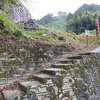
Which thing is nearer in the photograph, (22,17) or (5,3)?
(5,3)

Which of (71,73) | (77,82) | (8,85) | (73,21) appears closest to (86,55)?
(71,73)

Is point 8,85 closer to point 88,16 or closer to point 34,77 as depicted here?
point 34,77

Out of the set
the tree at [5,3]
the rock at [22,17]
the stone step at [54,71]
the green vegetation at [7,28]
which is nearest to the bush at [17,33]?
the green vegetation at [7,28]

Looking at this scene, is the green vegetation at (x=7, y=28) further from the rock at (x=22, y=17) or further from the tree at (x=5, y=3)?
the rock at (x=22, y=17)

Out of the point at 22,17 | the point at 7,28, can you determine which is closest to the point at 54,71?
the point at 7,28

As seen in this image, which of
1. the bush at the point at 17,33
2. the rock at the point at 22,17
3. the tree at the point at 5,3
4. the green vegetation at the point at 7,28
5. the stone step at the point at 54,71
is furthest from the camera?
the rock at the point at 22,17

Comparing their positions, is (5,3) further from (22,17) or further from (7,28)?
(22,17)

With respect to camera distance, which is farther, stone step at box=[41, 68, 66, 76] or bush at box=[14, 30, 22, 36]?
bush at box=[14, 30, 22, 36]

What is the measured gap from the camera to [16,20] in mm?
8422

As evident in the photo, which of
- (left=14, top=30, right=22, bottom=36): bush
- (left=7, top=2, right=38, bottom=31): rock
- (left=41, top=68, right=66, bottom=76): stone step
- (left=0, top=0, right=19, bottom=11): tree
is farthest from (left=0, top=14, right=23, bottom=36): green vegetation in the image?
(left=7, top=2, right=38, bottom=31): rock

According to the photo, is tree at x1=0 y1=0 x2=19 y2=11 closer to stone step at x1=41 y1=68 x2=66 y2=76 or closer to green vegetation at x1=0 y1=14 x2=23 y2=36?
green vegetation at x1=0 y1=14 x2=23 y2=36

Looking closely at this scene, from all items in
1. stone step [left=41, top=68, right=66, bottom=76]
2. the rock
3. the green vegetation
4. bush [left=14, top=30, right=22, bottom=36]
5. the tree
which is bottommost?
stone step [left=41, top=68, right=66, bottom=76]

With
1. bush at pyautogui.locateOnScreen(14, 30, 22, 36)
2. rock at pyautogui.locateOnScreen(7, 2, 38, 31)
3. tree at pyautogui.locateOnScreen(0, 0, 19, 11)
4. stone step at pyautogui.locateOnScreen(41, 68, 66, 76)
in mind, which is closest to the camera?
stone step at pyautogui.locateOnScreen(41, 68, 66, 76)

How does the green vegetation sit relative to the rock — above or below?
below
